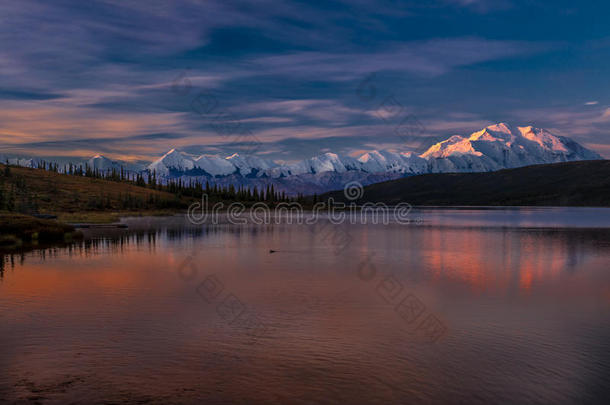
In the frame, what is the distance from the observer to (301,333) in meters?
19.2

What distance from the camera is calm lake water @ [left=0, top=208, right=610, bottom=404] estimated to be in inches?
543

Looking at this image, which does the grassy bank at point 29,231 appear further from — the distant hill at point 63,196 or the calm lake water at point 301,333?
the distant hill at point 63,196

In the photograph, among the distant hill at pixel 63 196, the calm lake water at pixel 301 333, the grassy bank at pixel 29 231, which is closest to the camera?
the calm lake water at pixel 301 333

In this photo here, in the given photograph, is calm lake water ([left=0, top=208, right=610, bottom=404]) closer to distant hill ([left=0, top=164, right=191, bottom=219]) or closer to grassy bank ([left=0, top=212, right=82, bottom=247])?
grassy bank ([left=0, top=212, right=82, bottom=247])

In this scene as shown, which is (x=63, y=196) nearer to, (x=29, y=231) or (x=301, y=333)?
(x=29, y=231)

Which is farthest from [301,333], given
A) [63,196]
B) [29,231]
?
[63,196]

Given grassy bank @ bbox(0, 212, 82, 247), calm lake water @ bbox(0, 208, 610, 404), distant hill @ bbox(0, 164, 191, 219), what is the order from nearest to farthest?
calm lake water @ bbox(0, 208, 610, 404)
grassy bank @ bbox(0, 212, 82, 247)
distant hill @ bbox(0, 164, 191, 219)

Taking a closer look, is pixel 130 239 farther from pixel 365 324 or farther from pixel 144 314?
pixel 365 324

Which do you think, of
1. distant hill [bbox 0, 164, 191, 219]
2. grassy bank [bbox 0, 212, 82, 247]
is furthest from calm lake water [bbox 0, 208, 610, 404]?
distant hill [bbox 0, 164, 191, 219]

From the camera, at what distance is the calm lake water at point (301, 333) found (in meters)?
13.8

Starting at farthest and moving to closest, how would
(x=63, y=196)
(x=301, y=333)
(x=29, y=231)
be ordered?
(x=63, y=196) → (x=29, y=231) → (x=301, y=333)

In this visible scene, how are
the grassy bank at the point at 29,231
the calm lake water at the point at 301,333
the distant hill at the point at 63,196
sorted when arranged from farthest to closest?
the distant hill at the point at 63,196, the grassy bank at the point at 29,231, the calm lake water at the point at 301,333

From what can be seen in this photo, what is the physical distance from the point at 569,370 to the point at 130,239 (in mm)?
56102

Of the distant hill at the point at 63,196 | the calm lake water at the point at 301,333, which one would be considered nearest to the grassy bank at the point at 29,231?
the calm lake water at the point at 301,333
